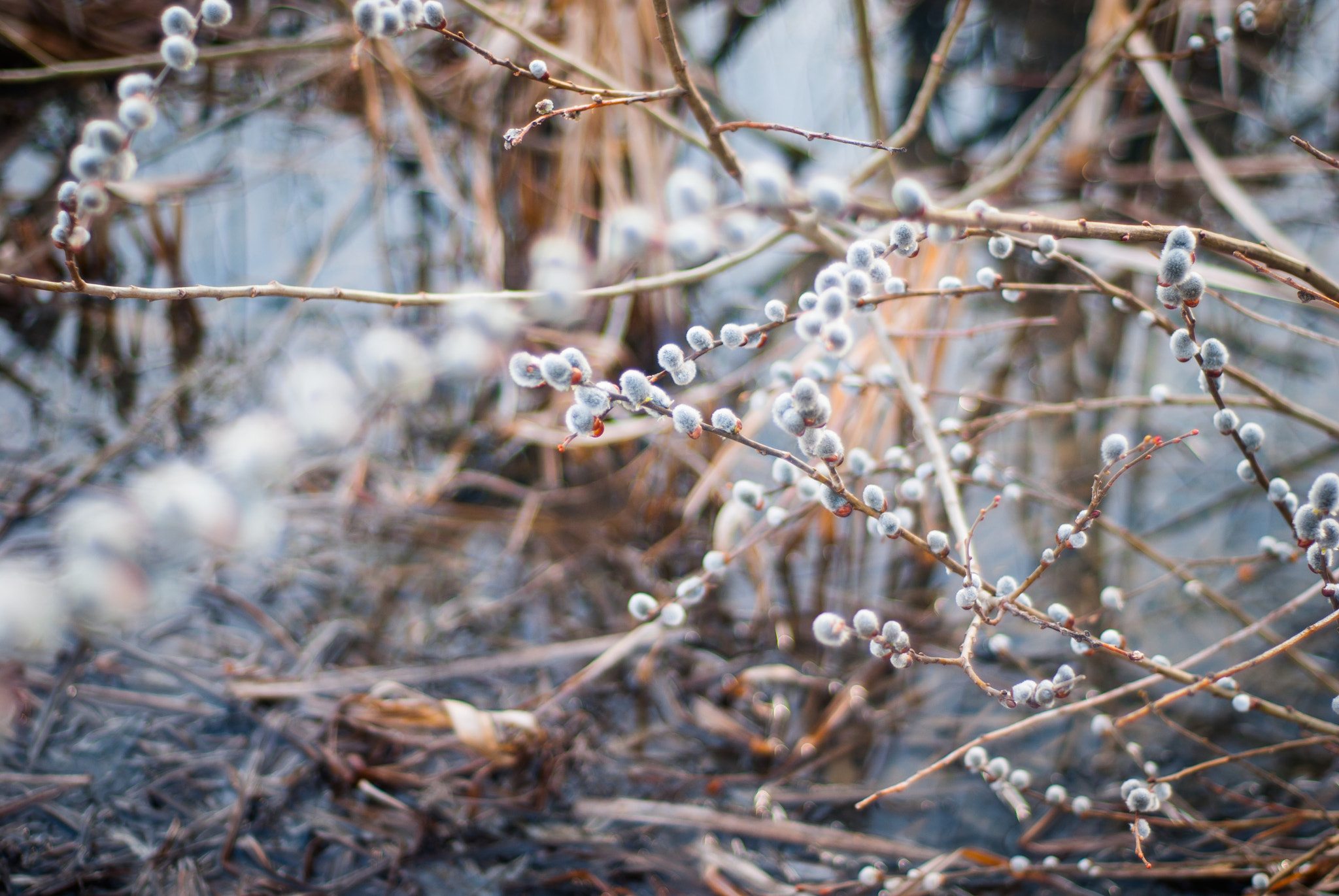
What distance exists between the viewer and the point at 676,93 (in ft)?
1.88

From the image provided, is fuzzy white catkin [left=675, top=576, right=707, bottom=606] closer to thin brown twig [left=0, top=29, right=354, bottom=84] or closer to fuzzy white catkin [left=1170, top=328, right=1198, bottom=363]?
fuzzy white catkin [left=1170, top=328, right=1198, bottom=363]

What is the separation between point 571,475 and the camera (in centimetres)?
140

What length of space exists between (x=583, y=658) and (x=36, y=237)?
58.7 inches

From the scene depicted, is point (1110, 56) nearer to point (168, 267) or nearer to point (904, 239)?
point (904, 239)

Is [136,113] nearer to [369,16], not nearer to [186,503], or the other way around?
[369,16]

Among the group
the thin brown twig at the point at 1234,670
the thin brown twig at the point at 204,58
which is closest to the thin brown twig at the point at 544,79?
the thin brown twig at the point at 1234,670

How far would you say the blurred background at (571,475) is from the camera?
2.81ft

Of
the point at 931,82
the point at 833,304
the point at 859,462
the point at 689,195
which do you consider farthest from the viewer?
the point at 931,82

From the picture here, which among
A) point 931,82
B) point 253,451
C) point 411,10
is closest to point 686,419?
point 411,10

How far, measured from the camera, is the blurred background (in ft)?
2.81

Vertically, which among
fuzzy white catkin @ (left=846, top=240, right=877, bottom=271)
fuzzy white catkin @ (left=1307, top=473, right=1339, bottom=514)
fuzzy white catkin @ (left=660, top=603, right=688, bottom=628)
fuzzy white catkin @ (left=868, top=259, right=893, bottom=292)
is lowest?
fuzzy white catkin @ (left=660, top=603, right=688, bottom=628)

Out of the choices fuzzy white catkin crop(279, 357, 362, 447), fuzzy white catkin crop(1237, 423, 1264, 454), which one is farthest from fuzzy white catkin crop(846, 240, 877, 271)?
fuzzy white catkin crop(279, 357, 362, 447)

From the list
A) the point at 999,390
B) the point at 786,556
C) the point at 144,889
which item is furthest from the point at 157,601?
the point at 999,390

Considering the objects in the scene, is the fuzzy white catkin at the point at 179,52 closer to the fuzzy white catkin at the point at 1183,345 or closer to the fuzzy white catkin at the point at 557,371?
the fuzzy white catkin at the point at 557,371
